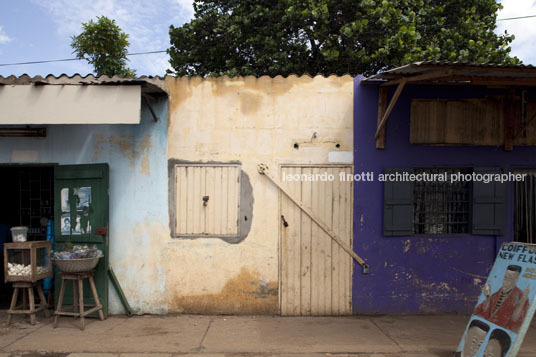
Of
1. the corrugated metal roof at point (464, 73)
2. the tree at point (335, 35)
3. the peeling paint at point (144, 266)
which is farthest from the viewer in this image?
the tree at point (335, 35)

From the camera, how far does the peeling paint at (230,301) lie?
5.79m

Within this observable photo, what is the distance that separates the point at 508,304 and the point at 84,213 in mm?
5551

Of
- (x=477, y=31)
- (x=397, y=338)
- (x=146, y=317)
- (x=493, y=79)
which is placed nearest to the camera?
(x=397, y=338)

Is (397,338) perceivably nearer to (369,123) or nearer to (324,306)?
(324,306)

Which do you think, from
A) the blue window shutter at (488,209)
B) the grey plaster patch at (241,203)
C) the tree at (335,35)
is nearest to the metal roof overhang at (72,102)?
the grey plaster patch at (241,203)

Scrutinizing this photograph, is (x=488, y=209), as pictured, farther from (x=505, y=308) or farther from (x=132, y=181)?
(x=132, y=181)

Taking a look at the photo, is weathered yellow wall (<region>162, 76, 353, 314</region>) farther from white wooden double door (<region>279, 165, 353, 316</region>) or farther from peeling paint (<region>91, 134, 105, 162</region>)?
peeling paint (<region>91, 134, 105, 162</region>)

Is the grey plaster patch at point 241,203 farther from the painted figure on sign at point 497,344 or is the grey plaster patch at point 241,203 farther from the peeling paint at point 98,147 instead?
the painted figure on sign at point 497,344

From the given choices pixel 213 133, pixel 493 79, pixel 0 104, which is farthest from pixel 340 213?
pixel 0 104

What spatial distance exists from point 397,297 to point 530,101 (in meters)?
3.67

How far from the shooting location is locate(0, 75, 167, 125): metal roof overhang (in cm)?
504

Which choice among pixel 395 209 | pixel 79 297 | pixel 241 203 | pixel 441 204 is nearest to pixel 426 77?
pixel 395 209

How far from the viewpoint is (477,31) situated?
11.8 meters

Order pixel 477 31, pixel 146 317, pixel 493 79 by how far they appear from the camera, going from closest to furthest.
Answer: pixel 493 79 → pixel 146 317 → pixel 477 31
